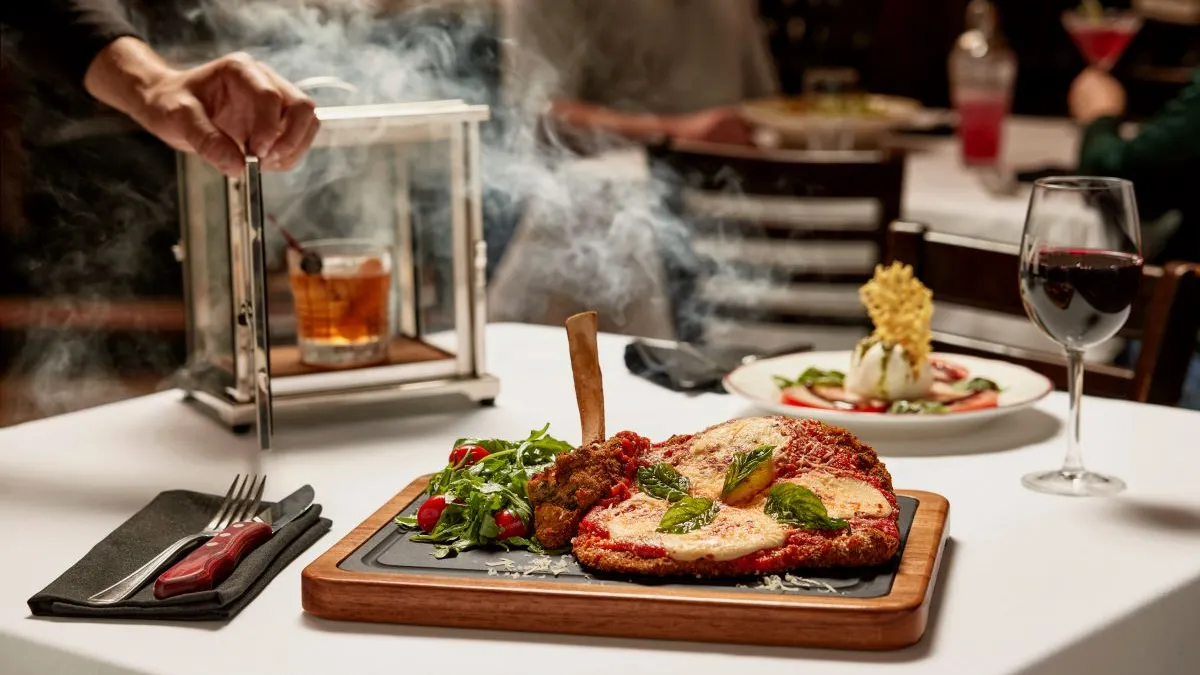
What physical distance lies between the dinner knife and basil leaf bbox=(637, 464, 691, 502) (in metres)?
0.34

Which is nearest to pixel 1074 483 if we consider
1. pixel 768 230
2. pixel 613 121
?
pixel 768 230

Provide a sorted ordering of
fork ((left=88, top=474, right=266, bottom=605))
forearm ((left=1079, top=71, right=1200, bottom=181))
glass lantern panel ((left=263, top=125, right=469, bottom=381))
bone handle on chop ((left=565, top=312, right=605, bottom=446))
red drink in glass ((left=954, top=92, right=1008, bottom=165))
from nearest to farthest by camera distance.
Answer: fork ((left=88, top=474, right=266, bottom=605)) → bone handle on chop ((left=565, top=312, right=605, bottom=446)) → glass lantern panel ((left=263, top=125, right=469, bottom=381)) → forearm ((left=1079, top=71, right=1200, bottom=181)) → red drink in glass ((left=954, top=92, right=1008, bottom=165))

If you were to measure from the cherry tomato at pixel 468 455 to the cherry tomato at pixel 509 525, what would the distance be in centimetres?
13

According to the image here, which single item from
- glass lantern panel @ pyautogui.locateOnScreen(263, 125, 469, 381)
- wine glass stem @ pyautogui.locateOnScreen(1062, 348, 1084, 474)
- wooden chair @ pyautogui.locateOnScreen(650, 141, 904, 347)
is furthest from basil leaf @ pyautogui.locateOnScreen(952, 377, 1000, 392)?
wooden chair @ pyautogui.locateOnScreen(650, 141, 904, 347)

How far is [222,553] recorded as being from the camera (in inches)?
46.3

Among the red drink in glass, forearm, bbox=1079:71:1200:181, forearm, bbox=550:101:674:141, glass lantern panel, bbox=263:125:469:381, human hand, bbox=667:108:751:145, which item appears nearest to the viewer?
glass lantern panel, bbox=263:125:469:381

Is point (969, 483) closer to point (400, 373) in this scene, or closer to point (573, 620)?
point (573, 620)

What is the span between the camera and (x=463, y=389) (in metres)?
1.82

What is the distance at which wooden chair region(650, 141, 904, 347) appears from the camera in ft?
9.64

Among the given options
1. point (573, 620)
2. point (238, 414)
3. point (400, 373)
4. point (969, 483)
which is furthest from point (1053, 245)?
point (238, 414)

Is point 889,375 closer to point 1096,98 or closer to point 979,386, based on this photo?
point 979,386

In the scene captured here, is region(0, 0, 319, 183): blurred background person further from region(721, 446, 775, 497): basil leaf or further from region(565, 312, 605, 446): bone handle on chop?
region(721, 446, 775, 497): basil leaf

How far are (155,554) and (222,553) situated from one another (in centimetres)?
10

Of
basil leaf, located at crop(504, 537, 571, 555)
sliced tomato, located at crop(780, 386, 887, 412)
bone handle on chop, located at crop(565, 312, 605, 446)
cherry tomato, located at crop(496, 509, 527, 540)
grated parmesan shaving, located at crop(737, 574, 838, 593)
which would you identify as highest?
bone handle on chop, located at crop(565, 312, 605, 446)
